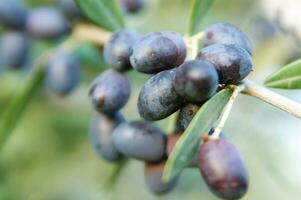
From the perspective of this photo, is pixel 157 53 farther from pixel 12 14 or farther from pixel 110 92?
pixel 12 14

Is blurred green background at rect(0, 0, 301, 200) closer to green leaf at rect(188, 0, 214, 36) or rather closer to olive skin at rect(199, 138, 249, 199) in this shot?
green leaf at rect(188, 0, 214, 36)

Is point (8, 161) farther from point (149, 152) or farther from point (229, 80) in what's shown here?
point (229, 80)

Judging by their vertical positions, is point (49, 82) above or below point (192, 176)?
above

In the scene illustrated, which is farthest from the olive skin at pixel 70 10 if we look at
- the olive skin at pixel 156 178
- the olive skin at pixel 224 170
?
the olive skin at pixel 224 170

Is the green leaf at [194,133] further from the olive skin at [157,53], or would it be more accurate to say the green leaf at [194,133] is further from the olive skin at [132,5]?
the olive skin at [132,5]

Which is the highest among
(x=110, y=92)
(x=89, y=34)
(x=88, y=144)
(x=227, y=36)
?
(x=227, y=36)

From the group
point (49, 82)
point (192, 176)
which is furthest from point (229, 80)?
point (192, 176)

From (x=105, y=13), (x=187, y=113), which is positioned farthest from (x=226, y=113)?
(x=105, y=13)

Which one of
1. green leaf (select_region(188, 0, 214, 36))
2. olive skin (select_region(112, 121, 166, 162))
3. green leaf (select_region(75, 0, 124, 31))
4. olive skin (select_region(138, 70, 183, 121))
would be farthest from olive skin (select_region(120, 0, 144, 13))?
olive skin (select_region(138, 70, 183, 121))
